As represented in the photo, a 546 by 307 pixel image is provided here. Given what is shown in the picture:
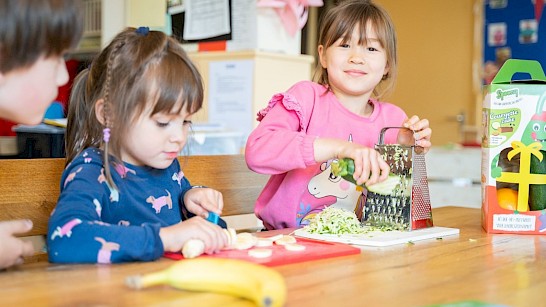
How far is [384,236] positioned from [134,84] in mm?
553

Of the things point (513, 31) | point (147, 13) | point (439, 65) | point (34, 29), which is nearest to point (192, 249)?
point (34, 29)

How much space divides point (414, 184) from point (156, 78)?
57cm

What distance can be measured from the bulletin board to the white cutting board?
384cm

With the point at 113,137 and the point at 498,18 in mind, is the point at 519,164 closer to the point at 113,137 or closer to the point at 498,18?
the point at 113,137

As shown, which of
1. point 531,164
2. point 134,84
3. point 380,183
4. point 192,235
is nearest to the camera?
point 192,235

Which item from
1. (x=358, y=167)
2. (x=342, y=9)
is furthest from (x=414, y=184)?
(x=342, y=9)

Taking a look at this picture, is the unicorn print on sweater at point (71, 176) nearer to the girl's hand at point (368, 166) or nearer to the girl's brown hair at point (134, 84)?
the girl's brown hair at point (134, 84)

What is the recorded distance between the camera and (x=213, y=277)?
897 millimetres

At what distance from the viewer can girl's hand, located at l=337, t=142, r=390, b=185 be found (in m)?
1.35

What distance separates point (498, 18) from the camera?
5.19 m

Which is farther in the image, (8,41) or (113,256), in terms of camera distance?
(113,256)

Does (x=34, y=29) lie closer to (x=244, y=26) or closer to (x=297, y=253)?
(x=297, y=253)

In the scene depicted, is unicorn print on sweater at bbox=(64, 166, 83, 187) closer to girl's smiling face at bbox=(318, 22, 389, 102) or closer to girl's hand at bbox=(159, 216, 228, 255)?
girl's hand at bbox=(159, 216, 228, 255)

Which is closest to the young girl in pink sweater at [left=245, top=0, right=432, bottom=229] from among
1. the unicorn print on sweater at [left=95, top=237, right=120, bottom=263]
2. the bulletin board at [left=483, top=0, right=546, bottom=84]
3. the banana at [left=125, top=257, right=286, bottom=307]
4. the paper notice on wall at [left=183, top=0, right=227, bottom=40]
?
the unicorn print on sweater at [left=95, top=237, right=120, bottom=263]
